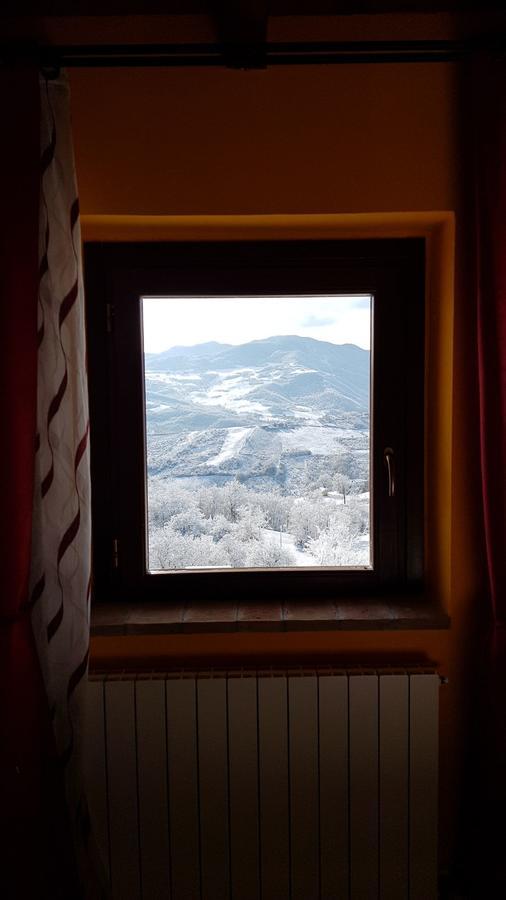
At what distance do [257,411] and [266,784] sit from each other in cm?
104

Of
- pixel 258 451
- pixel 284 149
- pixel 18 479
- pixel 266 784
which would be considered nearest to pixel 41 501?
pixel 18 479

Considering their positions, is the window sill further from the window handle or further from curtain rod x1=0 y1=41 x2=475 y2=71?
curtain rod x1=0 y1=41 x2=475 y2=71

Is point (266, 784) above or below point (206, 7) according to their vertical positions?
below

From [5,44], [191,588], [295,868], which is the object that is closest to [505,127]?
[5,44]

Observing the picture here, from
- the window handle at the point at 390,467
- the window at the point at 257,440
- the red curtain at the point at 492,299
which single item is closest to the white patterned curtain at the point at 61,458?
the window at the point at 257,440

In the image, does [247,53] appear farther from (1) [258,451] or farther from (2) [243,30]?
(1) [258,451]

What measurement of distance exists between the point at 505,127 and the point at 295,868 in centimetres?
202

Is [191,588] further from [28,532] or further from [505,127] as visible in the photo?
[505,127]

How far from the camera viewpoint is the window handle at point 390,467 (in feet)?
5.78

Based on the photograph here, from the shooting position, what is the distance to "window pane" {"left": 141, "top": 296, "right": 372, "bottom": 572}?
1.77 meters

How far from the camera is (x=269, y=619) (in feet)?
5.39

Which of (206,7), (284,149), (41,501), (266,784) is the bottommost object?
(266,784)

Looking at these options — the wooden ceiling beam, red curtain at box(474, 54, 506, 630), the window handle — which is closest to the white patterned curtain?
the wooden ceiling beam

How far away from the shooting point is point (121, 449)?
5.82 ft
